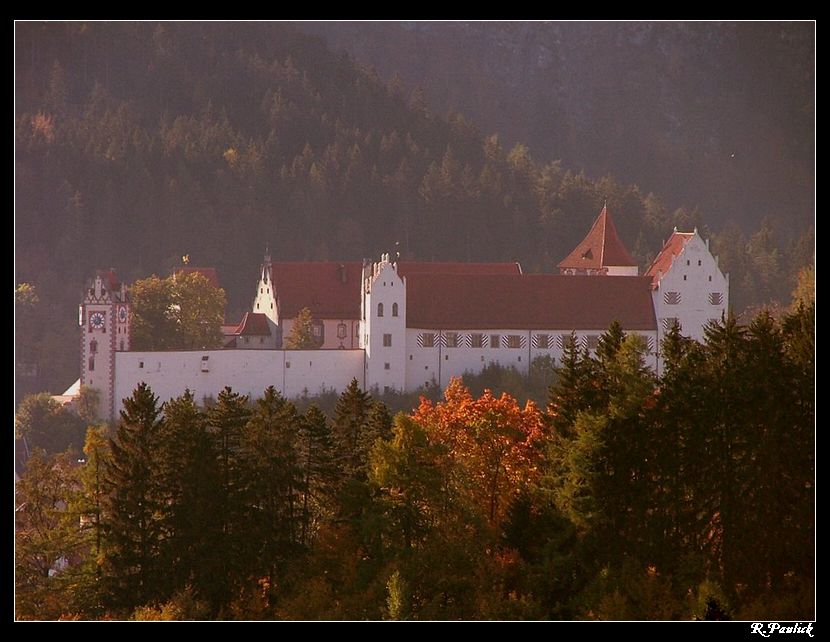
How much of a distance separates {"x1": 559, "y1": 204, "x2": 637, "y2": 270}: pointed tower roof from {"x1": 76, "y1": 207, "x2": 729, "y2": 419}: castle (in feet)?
19.1

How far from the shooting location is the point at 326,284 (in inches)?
3553

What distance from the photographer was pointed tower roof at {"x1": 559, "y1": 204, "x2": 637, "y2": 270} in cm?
9550

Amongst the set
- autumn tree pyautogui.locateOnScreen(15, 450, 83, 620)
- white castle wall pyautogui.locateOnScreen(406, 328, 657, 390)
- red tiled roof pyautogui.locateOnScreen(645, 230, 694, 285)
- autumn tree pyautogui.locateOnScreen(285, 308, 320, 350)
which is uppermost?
red tiled roof pyautogui.locateOnScreen(645, 230, 694, 285)

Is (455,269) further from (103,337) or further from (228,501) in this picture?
(228,501)

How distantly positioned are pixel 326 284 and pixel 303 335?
9.66m

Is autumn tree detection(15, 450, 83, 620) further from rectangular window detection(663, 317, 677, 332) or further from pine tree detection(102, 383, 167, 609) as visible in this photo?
rectangular window detection(663, 317, 677, 332)

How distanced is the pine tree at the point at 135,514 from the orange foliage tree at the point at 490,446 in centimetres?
581

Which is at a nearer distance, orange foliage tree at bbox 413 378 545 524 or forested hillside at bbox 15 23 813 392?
orange foliage tree at bbox 413 378 545 524

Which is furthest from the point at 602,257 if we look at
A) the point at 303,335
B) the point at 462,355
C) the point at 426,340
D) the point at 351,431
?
the point at 351,431

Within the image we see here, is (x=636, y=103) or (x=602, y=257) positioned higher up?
(x=636, y=103)

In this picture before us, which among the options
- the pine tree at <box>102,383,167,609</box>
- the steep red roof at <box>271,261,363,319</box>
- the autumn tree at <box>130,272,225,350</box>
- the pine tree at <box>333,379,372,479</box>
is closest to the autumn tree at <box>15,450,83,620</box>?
the pine tree at <box>102,383,167,609</box>

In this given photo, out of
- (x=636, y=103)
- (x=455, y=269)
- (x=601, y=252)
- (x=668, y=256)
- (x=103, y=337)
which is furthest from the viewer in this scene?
(x=636, y=103)
